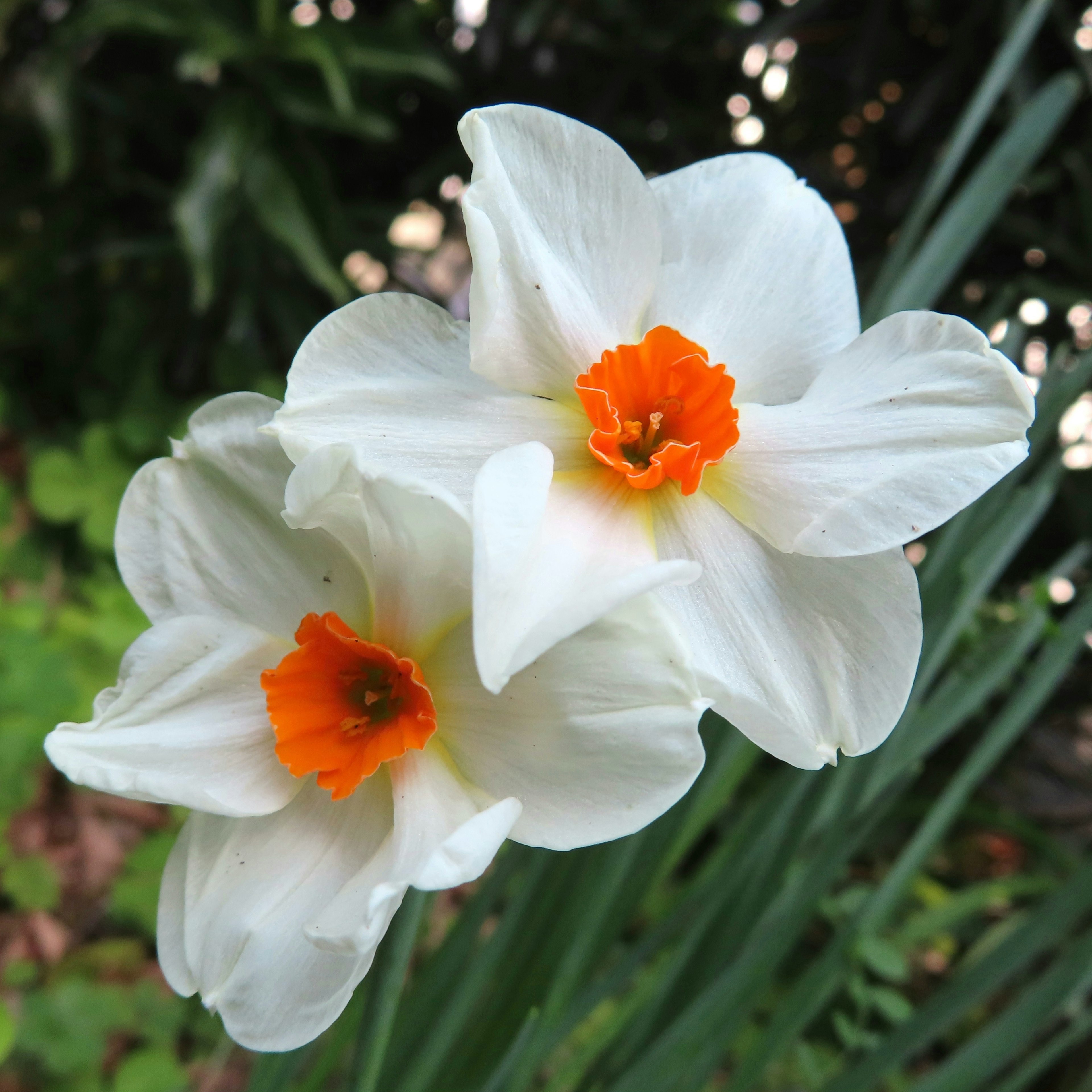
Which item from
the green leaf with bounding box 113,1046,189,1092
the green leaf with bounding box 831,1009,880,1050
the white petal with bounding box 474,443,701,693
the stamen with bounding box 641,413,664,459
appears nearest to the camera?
the white petal with bounding box 474,443,701,693

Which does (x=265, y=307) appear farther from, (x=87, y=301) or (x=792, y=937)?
(x=792, y=937)

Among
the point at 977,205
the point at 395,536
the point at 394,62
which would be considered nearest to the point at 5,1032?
the point at 395,536

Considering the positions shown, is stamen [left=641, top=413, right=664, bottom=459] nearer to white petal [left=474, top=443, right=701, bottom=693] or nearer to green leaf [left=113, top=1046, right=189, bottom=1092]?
white petal [left=474, top=443, right=701, bottom=693]

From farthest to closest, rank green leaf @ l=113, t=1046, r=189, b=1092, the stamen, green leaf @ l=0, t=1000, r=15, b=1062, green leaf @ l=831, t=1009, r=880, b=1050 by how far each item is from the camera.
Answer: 1. green leaf @ l=113, t=1046, r=189, b=1092
2. green leaf @ l=0, t=1000, r=15, b=1062
3. green leaf @ l=831, t=1009, r=880, b=1050
4. the stamen

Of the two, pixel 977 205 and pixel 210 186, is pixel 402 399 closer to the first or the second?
pixel 977 205

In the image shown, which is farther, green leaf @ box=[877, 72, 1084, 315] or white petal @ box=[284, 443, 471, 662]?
green leaf @ box=[877, 72, 1084, 315]


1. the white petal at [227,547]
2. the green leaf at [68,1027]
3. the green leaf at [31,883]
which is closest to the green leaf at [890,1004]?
the white petal at [227,547]

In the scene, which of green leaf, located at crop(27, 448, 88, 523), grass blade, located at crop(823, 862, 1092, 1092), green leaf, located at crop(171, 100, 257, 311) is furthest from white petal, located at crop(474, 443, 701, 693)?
green leaf, located at crop(27, 448, 88, 523)

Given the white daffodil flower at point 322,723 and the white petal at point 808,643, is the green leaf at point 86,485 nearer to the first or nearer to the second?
the white daffodil flower at point 322,723

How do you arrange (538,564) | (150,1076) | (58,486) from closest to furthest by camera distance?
(538,564) < (150,1076) < (58,486)
